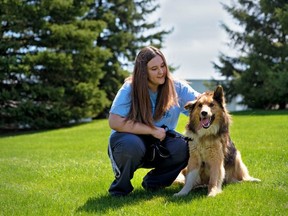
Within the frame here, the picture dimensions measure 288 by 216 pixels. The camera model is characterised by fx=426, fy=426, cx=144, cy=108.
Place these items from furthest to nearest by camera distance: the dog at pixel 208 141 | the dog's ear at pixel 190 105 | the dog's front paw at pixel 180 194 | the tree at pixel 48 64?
the tree at pixel 48 64, the dog's ear at pixel 190 105, the dog at pixel 208 141, the dog's front paw at pixel 180 194

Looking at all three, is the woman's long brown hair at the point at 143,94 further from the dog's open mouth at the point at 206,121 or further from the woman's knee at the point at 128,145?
the dog's open mouth at the point at 206,121

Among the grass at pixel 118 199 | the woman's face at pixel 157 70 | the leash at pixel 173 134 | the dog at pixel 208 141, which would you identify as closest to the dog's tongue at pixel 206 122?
the dog at pixel 208 141

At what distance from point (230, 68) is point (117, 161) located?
25997 millimetres

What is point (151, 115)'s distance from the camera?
537 cm

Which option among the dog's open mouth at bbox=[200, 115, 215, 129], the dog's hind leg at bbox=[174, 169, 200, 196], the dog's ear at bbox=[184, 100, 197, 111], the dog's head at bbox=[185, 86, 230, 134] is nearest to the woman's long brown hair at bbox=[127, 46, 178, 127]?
the dog's ear at bbox=[184, 100, 197, 111]

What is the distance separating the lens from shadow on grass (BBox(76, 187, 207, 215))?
4.82 meters

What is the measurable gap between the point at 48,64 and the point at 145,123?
19.1 meters

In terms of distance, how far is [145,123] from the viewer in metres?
5.29

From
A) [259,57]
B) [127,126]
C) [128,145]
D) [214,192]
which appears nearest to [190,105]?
[127,126]

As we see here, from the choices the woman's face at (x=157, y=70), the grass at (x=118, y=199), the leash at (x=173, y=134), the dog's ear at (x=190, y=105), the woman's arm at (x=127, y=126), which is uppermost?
the woman's face at (x=157, y=70)

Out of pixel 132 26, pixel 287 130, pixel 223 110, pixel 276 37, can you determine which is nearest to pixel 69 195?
pixel 223 110

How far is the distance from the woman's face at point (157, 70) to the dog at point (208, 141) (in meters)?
0.49

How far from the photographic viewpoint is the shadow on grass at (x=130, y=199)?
15.8 feet

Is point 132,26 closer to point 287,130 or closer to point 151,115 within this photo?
point 287,130
